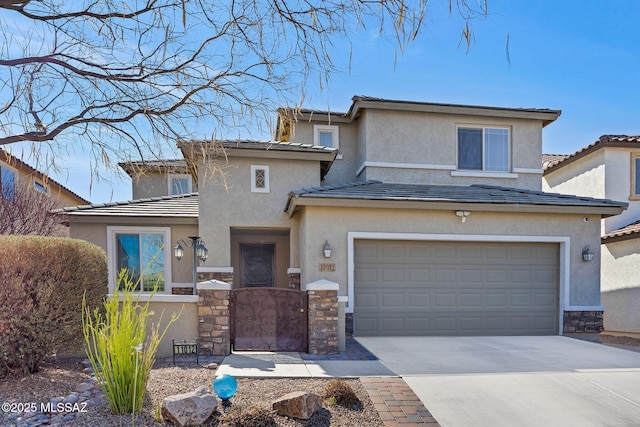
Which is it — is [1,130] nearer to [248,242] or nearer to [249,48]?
[249,48]

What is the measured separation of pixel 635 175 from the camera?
11.6 m

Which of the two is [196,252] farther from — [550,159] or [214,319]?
[550,159]

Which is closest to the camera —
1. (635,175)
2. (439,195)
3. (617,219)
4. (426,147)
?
(439,195)

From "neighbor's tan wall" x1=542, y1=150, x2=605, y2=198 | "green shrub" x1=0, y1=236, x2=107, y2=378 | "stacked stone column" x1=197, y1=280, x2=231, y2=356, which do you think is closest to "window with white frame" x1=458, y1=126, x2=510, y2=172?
"neighbor's tan wall" x1=542, y1=150, x2=605, y2=198

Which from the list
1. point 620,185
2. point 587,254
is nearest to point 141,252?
point 587,254

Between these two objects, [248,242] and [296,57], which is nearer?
[296,57]

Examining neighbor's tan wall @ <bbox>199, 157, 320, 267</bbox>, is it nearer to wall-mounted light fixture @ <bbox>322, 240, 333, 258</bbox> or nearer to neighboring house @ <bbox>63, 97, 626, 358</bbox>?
neighboring house @ <bbox>63, 97, 626, 358</bbox>

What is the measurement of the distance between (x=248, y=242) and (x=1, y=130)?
781 centimetres

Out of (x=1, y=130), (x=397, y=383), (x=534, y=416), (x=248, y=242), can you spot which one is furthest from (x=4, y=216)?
(x=534, y=416)

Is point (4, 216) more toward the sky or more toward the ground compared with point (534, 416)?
more toward the sky

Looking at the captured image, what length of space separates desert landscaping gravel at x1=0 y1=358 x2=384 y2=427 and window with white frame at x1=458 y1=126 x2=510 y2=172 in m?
8.79

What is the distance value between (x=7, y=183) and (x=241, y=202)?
9697mm

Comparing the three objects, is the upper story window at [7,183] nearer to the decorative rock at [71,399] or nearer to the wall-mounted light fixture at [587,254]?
the decorative rock at [71,399]

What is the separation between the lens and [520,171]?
11.3m
